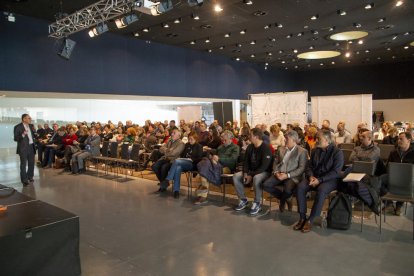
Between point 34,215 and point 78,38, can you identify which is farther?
point 78,38

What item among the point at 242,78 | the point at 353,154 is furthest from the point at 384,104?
the point at 353,154

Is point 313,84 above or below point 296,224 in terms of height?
above

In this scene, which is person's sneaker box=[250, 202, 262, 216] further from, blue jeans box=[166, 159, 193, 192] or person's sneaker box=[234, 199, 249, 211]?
blue jeans box=[166, 159, 193, 192]

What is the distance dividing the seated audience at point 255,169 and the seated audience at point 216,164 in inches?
17.7

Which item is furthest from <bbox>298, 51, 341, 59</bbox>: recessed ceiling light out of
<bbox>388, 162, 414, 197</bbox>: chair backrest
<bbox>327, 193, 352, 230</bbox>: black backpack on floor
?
<bbox>327, 193, 352, 230</bbox>: black backpack on floor

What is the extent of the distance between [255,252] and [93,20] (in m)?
7.31

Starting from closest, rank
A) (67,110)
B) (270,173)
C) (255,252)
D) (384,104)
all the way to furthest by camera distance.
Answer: (255,252), (270,173), (67,110), (384,104)

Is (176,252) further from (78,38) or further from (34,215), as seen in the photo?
(78,38)

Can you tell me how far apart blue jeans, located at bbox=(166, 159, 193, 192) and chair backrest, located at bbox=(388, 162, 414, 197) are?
3.13m

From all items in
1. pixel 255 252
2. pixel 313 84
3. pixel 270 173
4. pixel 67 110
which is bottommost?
pixel 255 252

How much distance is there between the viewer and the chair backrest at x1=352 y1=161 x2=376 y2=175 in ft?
14.3

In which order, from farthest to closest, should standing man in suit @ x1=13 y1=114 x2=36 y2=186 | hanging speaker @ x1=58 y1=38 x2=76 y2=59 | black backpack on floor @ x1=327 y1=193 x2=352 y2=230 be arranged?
1. hanging speaker @ x1=58 y1=38 x2=76 y2=59
2. standing man in suit @ x1=13 y1=114 x2=36 y2=186
3. black backpack on floor @ x1=327 y1=193 x2=352 y2=230

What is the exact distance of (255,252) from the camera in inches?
132

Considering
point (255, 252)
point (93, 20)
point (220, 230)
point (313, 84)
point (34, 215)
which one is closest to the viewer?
point (34, 215)
